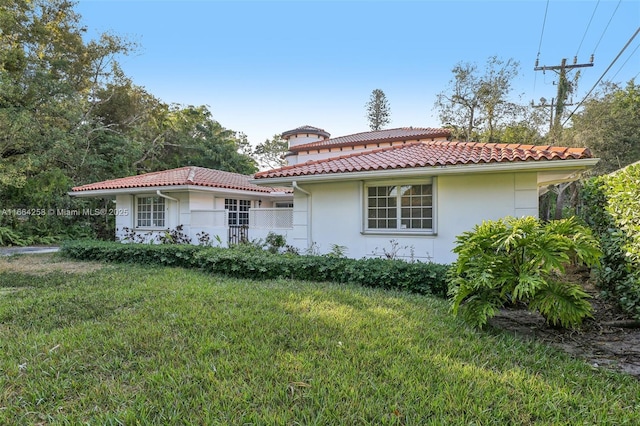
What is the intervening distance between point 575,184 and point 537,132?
15.8 feet

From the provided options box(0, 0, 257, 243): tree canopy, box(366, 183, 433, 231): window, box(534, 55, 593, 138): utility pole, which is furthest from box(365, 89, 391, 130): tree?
box(366, 183, 433, 231): window

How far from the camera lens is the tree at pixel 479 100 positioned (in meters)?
23.4

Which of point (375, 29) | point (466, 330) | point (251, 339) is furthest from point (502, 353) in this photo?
point (375, 29)

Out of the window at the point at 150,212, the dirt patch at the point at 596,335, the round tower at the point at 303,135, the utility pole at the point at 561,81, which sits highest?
the utility pole at the point at 561,81

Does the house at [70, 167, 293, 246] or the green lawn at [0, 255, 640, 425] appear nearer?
the green lawn at [0, 255, 640, 425]

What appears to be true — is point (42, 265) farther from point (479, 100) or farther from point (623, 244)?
point (479, 100)

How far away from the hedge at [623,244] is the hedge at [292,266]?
2646 millimetres

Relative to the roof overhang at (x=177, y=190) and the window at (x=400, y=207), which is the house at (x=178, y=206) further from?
the window at (x=400, y=207)

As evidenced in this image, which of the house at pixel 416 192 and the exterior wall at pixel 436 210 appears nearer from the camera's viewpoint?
the house at pixel 416 192

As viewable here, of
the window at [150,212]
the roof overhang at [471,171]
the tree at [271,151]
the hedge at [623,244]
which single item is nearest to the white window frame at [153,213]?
the window at [150,212]

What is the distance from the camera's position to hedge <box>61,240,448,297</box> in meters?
6.66

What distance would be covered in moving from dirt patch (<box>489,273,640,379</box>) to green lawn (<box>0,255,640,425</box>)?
47 cm

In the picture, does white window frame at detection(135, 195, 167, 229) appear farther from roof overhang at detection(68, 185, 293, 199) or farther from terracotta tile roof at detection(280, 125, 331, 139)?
terracotta tile roof at detection(280, 125, 331, 139)

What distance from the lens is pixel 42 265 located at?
396 inches
